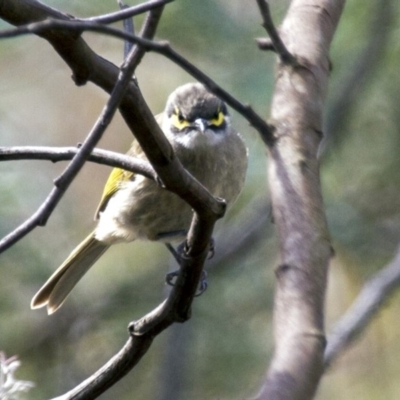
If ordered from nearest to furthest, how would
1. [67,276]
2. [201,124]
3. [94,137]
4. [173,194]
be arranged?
[94,137] < [173,194] < [201,124] < [67,276]

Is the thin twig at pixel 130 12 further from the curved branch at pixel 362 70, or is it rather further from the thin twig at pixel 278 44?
the curved branch at pixel 362 70

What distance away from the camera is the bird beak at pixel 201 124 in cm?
398

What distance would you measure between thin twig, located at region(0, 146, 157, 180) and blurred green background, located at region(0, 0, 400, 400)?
2181 mm

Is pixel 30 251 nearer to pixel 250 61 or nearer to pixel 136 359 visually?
pixel 250 61

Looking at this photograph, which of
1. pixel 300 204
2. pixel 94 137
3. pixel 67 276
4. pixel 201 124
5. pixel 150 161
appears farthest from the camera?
pixel 67 276

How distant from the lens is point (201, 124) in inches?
158

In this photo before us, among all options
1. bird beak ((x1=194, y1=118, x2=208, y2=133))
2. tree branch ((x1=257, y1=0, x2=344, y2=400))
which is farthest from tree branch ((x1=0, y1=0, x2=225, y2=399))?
bird beak ((x1=194, y1=118, x2=208, y2=133))

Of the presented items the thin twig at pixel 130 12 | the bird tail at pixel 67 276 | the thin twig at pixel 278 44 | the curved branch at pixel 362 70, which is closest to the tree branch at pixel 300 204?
the thin twig at pixel 278 44

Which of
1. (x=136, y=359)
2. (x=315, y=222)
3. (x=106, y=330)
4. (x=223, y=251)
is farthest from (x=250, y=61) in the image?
(x=136, y=359)

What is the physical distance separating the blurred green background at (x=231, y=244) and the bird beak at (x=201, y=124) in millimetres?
665

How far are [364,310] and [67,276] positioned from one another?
165cm

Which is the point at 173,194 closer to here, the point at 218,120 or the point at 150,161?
the point at 218,120

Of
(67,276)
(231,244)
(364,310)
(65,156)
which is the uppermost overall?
(65,156)

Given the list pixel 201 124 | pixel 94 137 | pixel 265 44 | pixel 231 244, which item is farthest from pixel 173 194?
pixel 94 137
